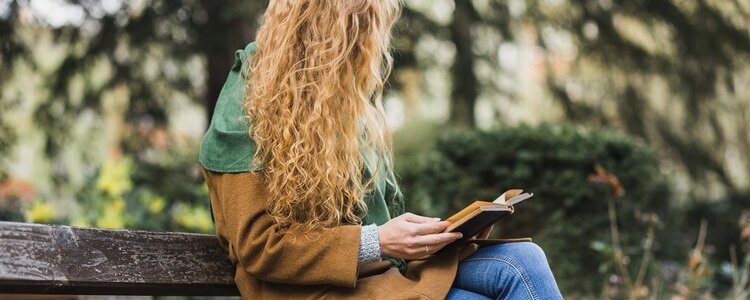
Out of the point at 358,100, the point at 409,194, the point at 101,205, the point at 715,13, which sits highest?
the point at 358,100

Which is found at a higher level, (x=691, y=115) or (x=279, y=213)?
(x=279, y=213)

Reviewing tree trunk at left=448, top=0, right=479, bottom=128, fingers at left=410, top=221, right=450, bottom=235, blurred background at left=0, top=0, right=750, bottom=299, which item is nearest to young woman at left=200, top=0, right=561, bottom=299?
fingers at left=410, top=221, right=450, bottom=235

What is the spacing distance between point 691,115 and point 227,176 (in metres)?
5.98

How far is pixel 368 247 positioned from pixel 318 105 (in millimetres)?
365

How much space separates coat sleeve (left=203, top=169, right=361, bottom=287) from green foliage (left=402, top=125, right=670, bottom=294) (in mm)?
2803

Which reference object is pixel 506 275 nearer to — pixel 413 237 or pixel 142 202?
pixel 413 237

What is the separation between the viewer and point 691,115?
7.53 metres

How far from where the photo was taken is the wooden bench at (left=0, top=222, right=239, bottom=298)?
204 centimetres

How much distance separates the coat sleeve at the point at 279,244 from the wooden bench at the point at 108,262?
21cm

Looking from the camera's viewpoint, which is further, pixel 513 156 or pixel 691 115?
pixel 691 115

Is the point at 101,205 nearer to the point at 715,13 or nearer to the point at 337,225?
the point at 337,225

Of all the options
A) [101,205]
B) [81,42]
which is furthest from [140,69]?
[101,205]

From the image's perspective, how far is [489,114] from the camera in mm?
7324

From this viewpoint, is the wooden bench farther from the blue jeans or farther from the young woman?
the blue jeans
